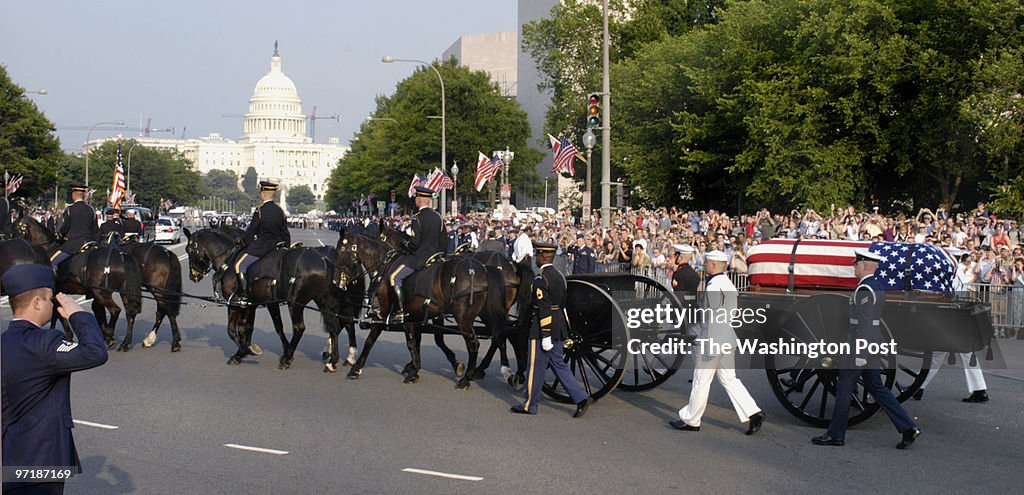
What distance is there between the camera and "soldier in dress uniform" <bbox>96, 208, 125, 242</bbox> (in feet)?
58.6

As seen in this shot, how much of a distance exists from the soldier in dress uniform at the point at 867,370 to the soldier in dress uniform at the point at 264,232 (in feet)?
24.4

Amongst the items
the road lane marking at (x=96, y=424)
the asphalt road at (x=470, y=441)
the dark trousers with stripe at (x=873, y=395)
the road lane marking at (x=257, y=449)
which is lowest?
the asphalt road at (x=470, y=441)

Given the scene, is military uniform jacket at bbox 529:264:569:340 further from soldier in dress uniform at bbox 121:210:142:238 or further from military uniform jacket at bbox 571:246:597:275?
soldier in dress uniform at bbox 121:210:142:238

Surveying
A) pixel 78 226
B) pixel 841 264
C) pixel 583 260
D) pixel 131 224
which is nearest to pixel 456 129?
pixel 583 260

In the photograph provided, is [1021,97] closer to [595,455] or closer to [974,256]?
[974,256]

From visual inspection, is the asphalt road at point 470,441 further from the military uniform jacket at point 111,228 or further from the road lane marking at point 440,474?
the military uniform jacket at point 111,228

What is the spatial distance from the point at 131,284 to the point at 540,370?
7063 millimetres

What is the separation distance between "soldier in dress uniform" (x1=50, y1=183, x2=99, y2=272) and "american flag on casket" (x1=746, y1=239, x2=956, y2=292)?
31.6 ft

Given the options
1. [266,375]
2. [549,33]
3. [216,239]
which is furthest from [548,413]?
[549,33]

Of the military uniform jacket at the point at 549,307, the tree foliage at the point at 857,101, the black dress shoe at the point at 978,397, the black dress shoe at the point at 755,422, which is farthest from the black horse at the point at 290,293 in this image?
the tree foliage at the point at 857,101

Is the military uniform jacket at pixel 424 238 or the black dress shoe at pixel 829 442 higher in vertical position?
the military uniform jacket at pixel 424 238

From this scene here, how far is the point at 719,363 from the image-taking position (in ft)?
33.0

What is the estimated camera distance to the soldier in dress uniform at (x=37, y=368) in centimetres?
520

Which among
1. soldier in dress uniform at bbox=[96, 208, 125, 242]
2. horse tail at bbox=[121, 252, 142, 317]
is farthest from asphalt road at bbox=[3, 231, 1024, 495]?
soldier in dress uniform at bbox=[96, 208, 125, 242]
